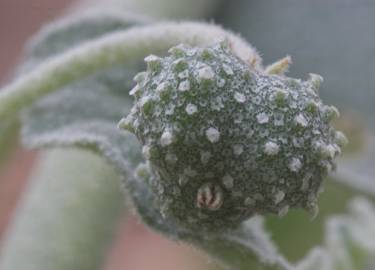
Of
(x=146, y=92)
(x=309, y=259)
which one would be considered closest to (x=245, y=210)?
(x=146, y=92)

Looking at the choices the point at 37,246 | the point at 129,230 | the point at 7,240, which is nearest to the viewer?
the point at 37,246

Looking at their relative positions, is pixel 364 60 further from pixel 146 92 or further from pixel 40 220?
pixel 146 92

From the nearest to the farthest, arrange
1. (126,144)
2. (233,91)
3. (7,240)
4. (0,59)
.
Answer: (233,91)
(126,144)
(7,240)
(0,59)

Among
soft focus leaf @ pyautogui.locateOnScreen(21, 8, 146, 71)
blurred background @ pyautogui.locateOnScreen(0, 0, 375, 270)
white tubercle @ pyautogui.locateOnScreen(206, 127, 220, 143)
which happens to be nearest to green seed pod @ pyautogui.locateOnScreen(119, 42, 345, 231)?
white tubercle @ pyautogui.locateOnScreen(206, 127, 220, 143)

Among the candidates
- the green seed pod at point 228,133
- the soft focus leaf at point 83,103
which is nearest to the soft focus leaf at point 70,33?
the soft focus leaf at point 83,103

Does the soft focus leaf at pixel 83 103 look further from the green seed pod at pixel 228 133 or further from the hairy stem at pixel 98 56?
the green seed pod at pixel 228 133

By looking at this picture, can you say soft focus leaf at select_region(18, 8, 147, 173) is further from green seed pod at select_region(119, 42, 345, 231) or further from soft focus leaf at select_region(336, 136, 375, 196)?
soft focus leaf at select_region(336, 136, 375, 196)

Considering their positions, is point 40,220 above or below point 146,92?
above
